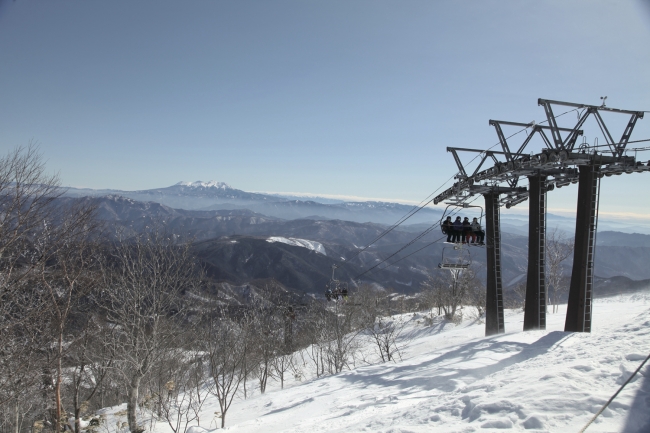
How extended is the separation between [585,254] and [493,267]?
5.07m

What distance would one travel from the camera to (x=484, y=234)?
15.6 m

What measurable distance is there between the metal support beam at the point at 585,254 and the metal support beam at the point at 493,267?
437cm

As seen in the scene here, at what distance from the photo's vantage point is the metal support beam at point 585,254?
11617mm

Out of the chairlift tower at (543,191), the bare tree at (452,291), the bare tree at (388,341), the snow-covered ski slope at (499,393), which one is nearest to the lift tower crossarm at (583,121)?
the chairlift tower at (543,191)

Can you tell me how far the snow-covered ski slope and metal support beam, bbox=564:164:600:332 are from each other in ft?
3.64

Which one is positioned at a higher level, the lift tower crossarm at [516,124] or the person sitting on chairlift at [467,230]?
the lift tower crossarm at [516,124]

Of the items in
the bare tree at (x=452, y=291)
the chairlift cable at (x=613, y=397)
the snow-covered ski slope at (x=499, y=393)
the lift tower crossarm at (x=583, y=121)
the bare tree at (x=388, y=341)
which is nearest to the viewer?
the chairlift cable at (x=613, y=397)

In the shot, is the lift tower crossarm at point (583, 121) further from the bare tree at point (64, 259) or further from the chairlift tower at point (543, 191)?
the bare tree at point (64, 259)

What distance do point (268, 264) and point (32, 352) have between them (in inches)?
7274

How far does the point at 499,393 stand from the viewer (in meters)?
6.32

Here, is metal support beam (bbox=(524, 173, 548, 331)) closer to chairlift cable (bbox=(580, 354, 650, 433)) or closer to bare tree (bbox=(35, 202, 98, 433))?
chairlift cable (bbox=(580, 354, 650, 433))

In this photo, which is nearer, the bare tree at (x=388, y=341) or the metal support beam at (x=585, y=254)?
the metal support beam at (x=585, y=254)

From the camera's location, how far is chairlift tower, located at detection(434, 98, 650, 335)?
38.1ft

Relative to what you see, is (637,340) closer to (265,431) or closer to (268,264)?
(265,431)
